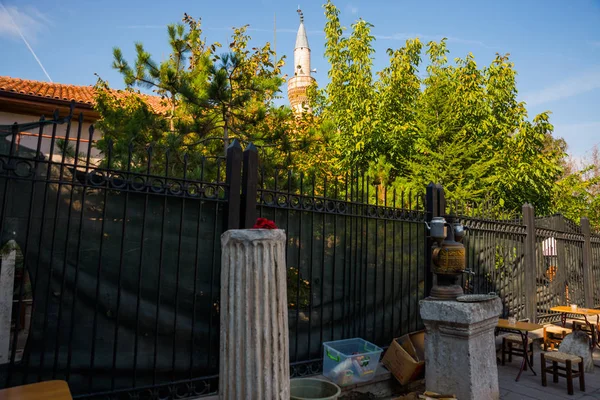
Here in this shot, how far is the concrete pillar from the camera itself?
2.91 meters

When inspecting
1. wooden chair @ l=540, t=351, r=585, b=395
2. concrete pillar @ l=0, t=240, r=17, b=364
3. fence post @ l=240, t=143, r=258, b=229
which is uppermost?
fence post @ l=240, t=143, r=258, b=229

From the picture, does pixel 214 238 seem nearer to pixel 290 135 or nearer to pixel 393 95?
pixel 290 135

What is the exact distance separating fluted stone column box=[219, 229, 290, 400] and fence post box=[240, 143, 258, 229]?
3.41 feet

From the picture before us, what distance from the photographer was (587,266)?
10.5m

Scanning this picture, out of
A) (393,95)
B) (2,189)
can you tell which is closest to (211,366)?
(2,189)

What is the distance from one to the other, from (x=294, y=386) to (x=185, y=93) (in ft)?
16.2

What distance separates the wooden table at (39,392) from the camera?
2033mm

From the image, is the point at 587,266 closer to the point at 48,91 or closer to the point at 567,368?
the point at 567,368

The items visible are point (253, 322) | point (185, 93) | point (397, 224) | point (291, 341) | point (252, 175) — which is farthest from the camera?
point (185, 93)

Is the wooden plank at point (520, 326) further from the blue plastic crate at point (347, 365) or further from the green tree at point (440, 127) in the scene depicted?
the green tree at point (440, 127)

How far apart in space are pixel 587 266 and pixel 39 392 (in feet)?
40.6

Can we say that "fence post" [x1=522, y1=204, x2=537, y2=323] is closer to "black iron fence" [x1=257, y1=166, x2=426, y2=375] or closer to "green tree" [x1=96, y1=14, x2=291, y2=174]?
"black iron fence" [x1=257, y1=166, x2=426, y2=375]

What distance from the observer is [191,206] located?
3.80 m

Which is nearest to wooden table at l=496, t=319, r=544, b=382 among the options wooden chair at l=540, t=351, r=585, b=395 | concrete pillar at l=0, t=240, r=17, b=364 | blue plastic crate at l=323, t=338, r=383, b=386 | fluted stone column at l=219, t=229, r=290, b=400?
wooden chair at l=540, t=351, r=585, b=395
